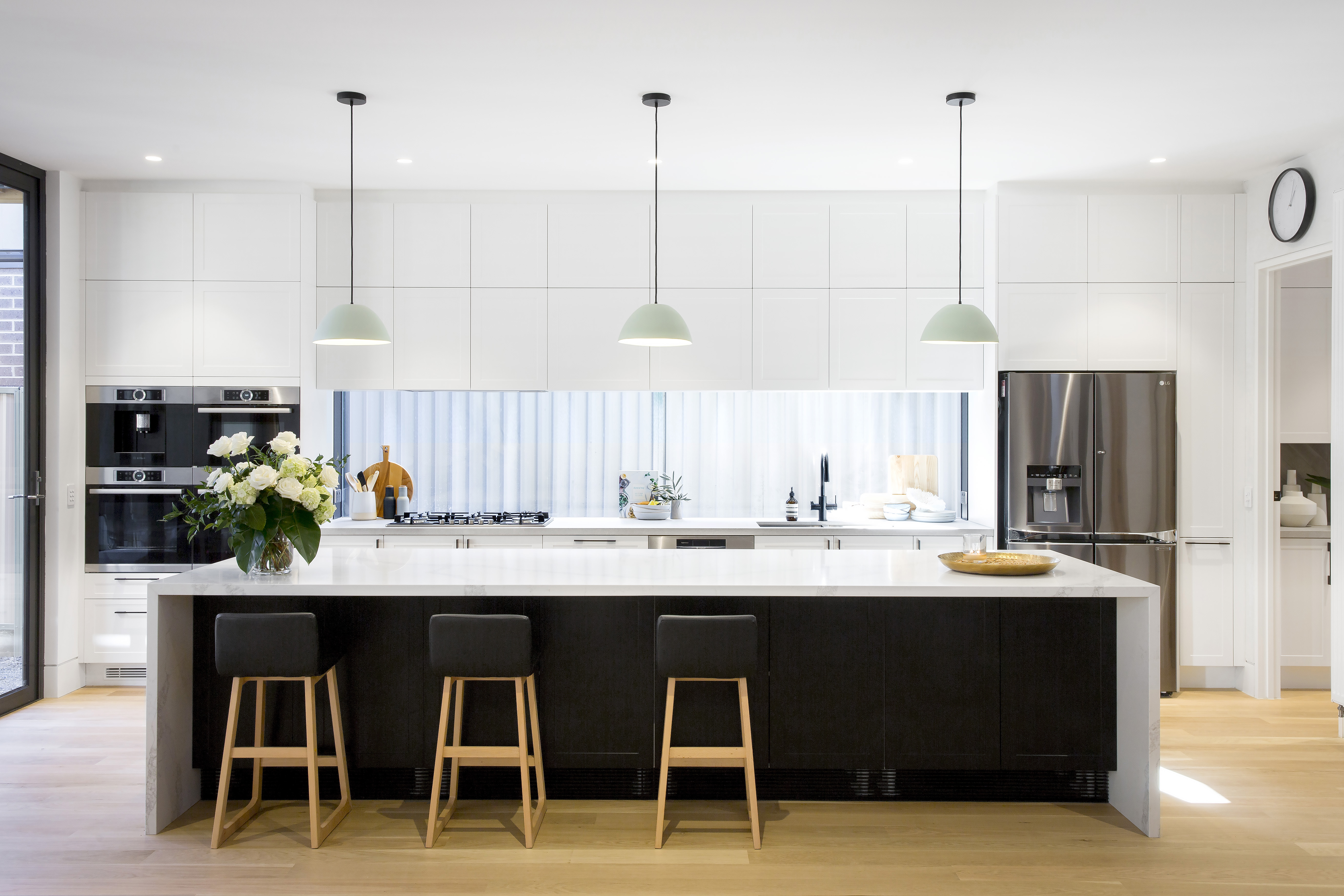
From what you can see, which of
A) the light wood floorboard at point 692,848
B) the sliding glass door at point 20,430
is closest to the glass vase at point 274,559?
the light wood floorboard at point 692,848

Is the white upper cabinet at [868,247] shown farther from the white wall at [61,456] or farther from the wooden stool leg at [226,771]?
the white wall at [61,456]

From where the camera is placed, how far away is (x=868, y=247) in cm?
502

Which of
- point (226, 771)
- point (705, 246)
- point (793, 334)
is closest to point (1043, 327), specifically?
point (793, 334)

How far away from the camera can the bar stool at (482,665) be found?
284 cm

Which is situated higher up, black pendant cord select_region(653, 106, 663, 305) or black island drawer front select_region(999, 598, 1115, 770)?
black pendant cord select_region(653, 106, 663, 305)

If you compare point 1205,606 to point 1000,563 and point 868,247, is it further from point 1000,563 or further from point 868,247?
point 868,247

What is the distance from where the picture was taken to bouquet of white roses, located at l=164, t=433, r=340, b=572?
300cm

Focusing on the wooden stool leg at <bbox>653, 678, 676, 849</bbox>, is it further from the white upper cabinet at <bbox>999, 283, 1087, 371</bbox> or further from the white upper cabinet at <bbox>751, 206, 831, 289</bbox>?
the white upper cabinet at <bbox>999, 283, 1087, 371</bbox>

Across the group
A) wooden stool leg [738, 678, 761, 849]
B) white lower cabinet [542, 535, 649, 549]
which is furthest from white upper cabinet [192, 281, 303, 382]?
wooden stool leg [738, 678, 761, 849]

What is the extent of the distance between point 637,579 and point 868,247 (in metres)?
2.85

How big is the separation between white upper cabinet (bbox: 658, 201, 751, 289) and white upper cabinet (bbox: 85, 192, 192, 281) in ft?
8.63

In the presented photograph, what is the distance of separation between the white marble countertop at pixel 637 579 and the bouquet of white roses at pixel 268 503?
103 millimetres

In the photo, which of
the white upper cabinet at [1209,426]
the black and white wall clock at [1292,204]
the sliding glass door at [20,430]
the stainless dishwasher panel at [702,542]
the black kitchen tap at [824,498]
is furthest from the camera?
the black kitchen tap at [824,498]

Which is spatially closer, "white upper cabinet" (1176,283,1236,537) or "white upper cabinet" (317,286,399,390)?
"white upper cabinet" (1176,283,1236,537)
